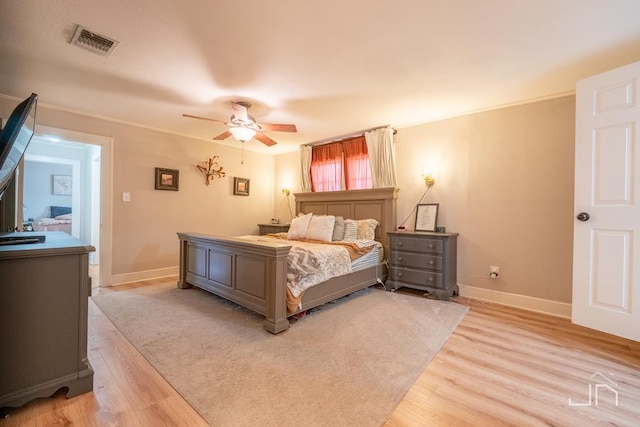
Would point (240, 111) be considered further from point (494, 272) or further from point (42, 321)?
point (494, 272)

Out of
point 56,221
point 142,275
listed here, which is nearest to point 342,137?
point 142,275

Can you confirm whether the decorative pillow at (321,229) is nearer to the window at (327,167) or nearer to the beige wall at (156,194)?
the window at (327,167)

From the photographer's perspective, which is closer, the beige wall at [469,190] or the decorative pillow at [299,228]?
the beige wall at [469,190]

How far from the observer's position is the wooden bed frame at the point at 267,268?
2.45 meters

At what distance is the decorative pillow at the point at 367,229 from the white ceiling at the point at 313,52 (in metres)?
1.59

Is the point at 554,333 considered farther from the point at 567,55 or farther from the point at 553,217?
the point at 567,55

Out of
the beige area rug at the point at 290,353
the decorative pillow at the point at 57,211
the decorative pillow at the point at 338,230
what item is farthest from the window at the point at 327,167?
the decorative pillow at the point at 57,211

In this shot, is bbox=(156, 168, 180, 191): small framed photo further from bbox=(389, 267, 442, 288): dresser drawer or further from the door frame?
bbox=(389, 267, 442, 288): dresser drawer

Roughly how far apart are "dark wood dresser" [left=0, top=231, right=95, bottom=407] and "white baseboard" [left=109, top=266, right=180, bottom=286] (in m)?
2.79

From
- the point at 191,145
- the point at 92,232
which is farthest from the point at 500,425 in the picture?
the point at 92,232

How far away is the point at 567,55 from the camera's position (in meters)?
2.28

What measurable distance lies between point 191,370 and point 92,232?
5051 mm

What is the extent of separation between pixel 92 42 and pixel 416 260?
3889 millimetres

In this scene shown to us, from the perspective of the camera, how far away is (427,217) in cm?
381
